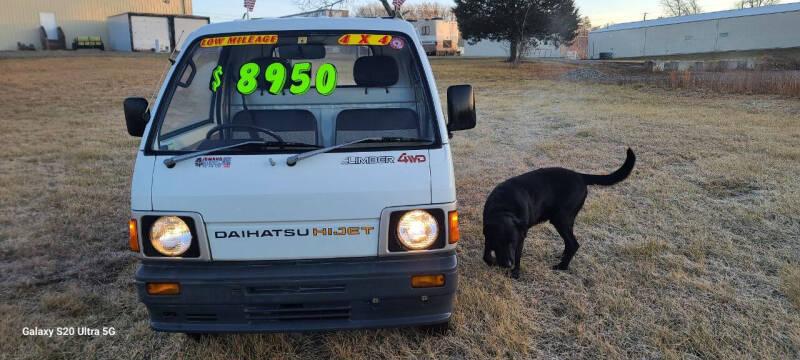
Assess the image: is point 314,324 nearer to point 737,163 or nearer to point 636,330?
point 636,330

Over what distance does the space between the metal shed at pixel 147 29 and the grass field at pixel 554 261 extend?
37.0 meters

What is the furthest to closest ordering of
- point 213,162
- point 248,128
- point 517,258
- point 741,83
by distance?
point 741,83
point 517,258
point 248,128
point 213,162

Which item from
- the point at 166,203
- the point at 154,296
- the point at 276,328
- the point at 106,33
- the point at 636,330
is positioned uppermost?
the point at 106,33

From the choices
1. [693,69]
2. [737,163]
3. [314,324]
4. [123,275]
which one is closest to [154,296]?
[314,324]

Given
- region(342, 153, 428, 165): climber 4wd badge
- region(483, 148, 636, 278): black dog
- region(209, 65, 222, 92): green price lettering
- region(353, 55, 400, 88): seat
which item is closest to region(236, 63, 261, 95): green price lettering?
region(209, 65, 222, 92): green price lettering

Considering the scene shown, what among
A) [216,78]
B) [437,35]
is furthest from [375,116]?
[437,35]

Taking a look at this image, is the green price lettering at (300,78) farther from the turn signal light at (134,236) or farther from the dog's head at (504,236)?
the dog's head at (504,236)

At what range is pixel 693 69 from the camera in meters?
20.0

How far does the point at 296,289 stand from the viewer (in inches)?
93.1

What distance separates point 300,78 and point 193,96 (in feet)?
2.28

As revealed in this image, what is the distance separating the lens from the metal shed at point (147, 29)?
136 ft

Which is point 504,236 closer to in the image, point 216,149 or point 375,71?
point 375,71

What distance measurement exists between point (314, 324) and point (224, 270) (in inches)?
20.0

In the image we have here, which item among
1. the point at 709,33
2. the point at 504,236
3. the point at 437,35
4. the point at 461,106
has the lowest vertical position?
the point at 504,236
